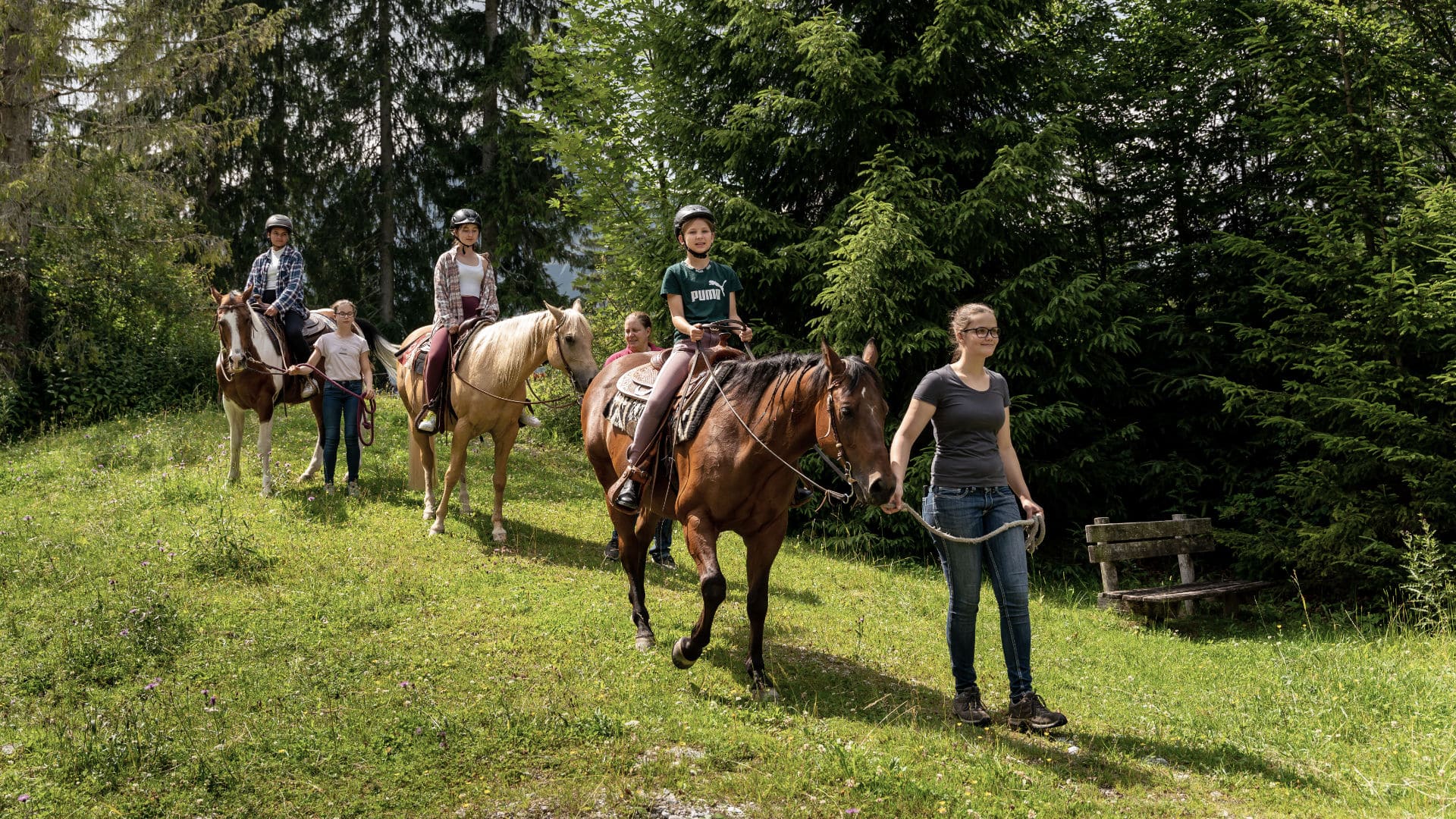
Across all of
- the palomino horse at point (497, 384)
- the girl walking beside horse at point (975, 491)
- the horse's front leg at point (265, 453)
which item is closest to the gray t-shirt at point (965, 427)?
the girl walking beside horse at point (975, 491)

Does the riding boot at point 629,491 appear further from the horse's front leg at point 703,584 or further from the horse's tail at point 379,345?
the horse's tail at point 379,345

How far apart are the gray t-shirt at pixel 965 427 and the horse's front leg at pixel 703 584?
4.55 feet

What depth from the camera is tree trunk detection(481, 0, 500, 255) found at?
2256 centimetres

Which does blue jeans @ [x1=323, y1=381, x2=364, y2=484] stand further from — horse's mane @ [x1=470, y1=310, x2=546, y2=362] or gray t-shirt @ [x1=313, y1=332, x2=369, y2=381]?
horse's mane @ [x1=470, y1=310, x2=546, y2=362]

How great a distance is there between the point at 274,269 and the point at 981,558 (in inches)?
347

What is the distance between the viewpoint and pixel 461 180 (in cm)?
2412

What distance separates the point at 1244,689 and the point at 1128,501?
18.3 ft

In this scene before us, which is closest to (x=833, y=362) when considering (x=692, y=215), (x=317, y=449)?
(x=692, y=215)

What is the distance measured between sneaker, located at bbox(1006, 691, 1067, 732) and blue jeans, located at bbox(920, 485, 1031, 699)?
0.07 m

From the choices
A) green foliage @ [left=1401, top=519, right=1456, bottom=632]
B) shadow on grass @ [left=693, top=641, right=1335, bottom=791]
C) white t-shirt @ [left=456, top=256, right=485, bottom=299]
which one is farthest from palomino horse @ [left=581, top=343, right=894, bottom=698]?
green foliage @ [left=1401, top=519, right=1456, bottom=632]

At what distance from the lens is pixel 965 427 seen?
471 centimetres

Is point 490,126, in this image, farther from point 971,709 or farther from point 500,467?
point 971,709

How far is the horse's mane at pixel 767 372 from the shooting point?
4.69m

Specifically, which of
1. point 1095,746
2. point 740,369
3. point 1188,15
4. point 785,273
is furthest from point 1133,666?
point 1188,15
